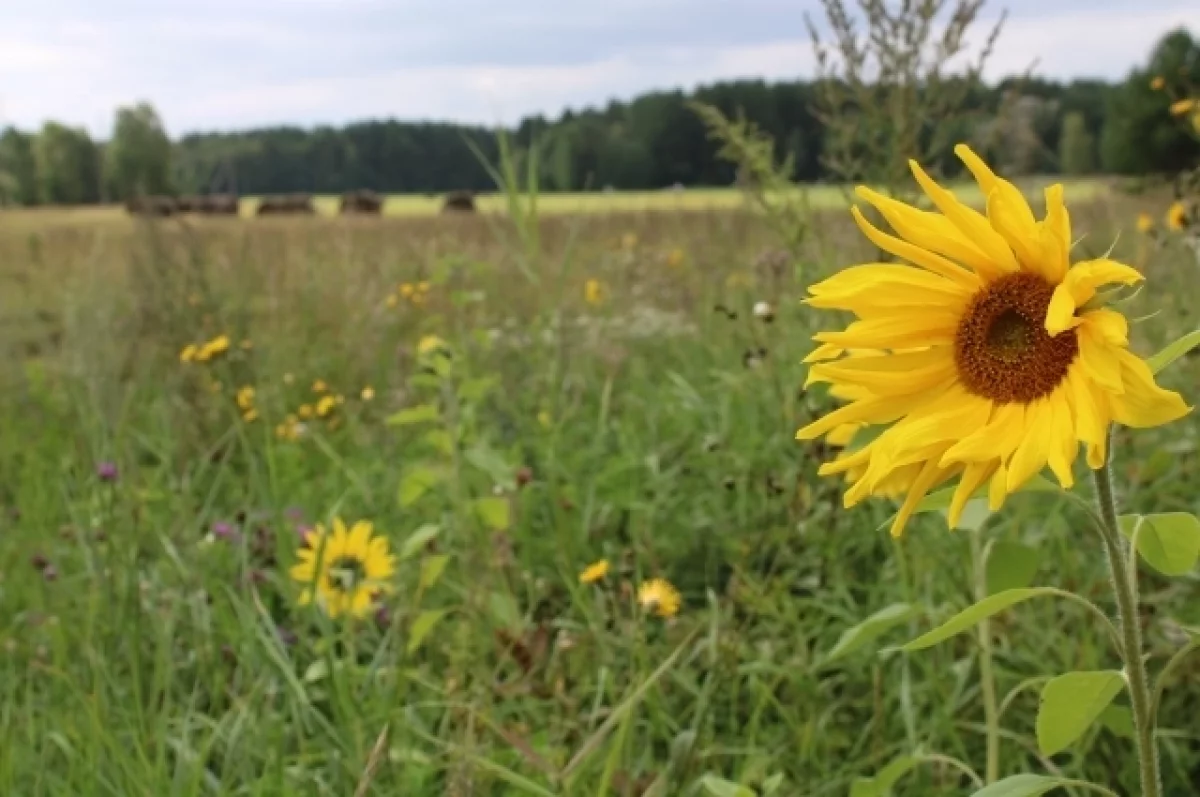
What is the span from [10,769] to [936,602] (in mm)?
1274

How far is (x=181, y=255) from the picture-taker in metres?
5.08

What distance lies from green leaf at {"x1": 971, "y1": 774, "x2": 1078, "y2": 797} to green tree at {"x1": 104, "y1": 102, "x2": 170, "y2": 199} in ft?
12.8

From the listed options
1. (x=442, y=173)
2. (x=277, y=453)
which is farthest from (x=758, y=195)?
(x=442, y=173)

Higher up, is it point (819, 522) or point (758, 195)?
point (758, 195)

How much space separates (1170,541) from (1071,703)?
143mm

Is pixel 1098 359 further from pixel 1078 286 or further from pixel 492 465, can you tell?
pixel 492 465

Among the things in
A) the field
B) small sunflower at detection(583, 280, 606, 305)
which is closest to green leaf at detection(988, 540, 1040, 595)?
the field

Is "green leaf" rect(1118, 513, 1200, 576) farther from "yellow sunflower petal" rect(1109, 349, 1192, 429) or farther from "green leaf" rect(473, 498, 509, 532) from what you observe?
"green leaf" rect(473, 498, 509, 532)

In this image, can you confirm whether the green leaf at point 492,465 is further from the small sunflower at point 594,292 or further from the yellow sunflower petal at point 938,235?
the small sunflower at point 594,292

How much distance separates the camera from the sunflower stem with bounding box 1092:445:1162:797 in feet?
2.65

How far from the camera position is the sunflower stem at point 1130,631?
2.65 feet

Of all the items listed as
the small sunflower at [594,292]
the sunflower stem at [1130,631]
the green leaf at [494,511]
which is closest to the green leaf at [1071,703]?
the sunflower stem at [1130,631]

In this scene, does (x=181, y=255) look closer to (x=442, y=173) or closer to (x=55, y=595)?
(x=442, y=173)

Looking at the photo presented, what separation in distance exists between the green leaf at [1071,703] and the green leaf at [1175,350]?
0.23 metres
